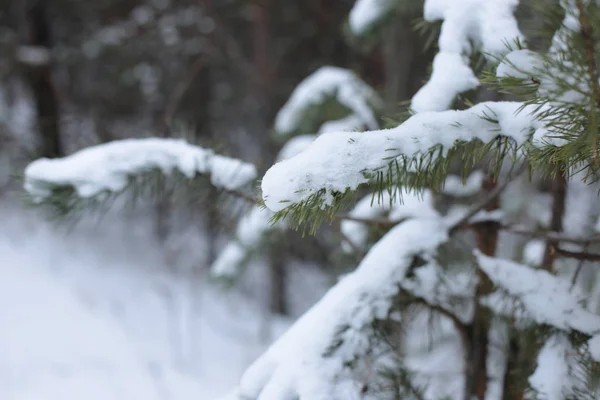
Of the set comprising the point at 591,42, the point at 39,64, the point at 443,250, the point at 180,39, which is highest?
the point at 180,39

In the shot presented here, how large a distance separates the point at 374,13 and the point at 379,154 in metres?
1.49

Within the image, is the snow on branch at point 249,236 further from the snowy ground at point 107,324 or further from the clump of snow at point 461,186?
the snowy ground at point 107,324

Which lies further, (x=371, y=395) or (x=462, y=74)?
(x=371, y=395)

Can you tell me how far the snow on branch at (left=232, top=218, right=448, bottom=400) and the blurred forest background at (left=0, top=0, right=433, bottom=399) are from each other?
479mm

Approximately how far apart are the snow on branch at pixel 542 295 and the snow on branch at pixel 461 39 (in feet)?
1.50

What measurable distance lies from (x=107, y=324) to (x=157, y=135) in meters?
2.95

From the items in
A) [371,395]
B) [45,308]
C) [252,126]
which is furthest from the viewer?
[252,126]

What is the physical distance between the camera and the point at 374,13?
1944 millimetres

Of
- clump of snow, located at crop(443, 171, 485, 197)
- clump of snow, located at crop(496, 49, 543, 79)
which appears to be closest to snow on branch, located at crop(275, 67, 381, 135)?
clump of snow, located at crop(443, 171, 485, 197)

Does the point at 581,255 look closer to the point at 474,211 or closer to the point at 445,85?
the point at 474,211

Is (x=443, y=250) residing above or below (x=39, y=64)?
below

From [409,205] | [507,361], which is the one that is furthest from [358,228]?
[507,361]

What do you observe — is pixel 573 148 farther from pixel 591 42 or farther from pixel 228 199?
pixel 228 199

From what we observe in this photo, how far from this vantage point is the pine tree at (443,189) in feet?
2.02
